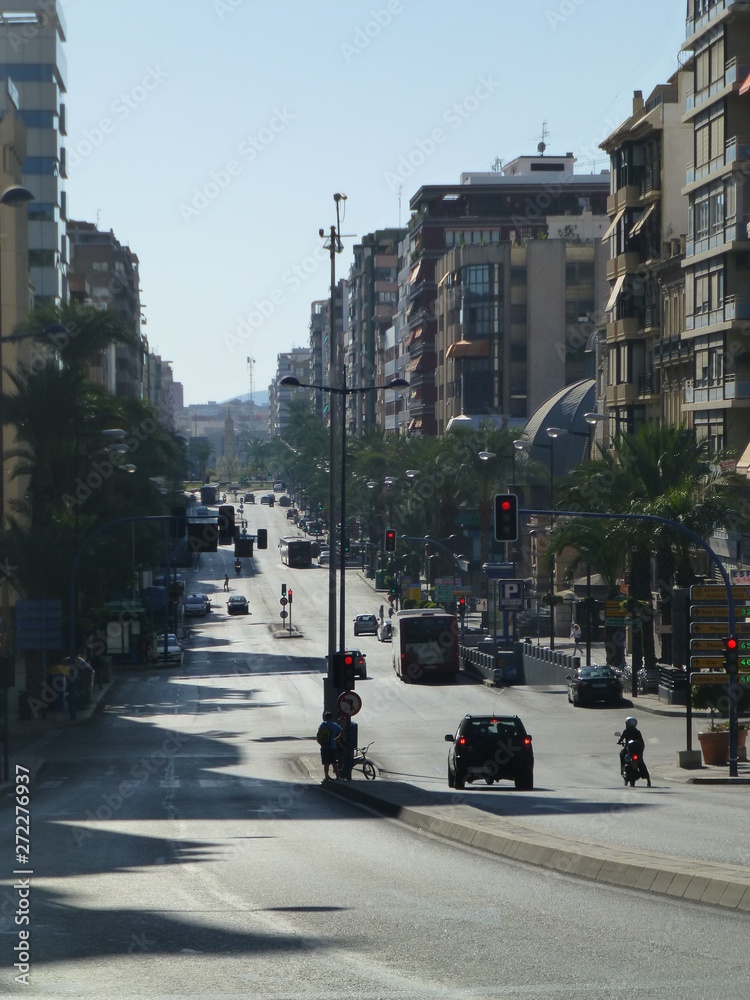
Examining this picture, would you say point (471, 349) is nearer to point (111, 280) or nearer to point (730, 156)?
point (111, 280)

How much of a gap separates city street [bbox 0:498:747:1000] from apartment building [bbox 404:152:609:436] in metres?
95.1

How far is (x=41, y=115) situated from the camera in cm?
8938

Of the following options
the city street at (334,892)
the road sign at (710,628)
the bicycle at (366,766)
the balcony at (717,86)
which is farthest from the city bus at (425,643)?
the bicycle at (366,766)

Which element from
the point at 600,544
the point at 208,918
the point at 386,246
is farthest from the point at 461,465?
the point at 386,246

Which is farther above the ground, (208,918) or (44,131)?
(44,131)

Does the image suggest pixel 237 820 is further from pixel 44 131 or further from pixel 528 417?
pixel 528 417

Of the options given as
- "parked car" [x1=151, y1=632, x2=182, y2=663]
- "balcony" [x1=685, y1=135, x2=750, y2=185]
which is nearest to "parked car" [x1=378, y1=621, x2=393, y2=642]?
"parked car" [x1=151, y1=632, x2=182, y2=663]

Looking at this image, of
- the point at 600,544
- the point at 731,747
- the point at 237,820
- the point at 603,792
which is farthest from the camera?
the point at 600,544

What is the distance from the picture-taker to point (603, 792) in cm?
2548

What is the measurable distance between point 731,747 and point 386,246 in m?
150

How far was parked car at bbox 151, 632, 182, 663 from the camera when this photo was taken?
246 feet

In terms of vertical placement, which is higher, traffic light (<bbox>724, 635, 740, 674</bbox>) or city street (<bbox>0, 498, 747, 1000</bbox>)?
traffic light (<bbox>724, 635, 740, 674</bbox>)

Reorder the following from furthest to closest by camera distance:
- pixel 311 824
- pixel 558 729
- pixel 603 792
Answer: pixel 558 729
pixel 603 792
pixel 311 824

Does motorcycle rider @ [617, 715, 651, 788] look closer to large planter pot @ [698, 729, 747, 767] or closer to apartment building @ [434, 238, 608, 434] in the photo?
large planter pot @ [698, 729, 747, 767]
